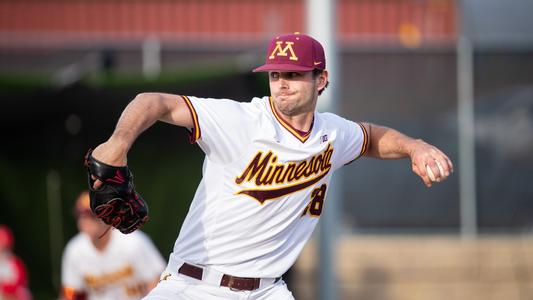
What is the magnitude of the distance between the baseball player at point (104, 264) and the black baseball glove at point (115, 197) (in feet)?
10.8

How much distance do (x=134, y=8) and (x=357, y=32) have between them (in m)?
3.57

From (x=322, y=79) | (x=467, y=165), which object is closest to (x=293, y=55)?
(x=322, y=79)

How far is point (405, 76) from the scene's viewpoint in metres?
11.5

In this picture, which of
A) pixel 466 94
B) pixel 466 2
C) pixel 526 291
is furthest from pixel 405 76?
pixel 526 291

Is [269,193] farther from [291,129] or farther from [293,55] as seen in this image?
[293,55]

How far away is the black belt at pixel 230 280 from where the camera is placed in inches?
210

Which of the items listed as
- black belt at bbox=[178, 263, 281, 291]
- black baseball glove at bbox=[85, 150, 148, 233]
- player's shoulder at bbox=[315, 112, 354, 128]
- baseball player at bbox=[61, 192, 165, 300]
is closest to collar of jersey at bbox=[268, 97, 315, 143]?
player's shoulder at bbox=[315, 112, 354, 128]

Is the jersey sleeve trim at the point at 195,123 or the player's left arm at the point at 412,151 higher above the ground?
the jersey sleeve trim at the point at 195,123

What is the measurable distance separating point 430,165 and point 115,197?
63.1 inches

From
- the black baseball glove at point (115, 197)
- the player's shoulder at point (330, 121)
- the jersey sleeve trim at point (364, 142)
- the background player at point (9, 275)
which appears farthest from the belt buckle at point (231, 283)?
the background player at point (9, 275)

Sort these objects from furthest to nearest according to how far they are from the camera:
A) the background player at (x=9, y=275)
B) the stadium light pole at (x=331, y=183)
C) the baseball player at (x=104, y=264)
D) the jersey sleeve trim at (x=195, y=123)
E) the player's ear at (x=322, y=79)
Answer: the background player at (x=9, y=275)
the stadium light pole at (x=331, y=183)
the baseball player at (x=104, y=264)
the player's ear at (x=322, y=79)
the jersey sleeve trim at (x=195, y=123)

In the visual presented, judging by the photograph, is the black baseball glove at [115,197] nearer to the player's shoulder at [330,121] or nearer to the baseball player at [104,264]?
the player's shoulder at [330,121]

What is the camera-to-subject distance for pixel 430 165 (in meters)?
5.20

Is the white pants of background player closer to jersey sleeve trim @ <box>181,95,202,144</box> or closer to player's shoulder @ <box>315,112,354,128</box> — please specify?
jersey sleeve trim @ <box>181,95,202,144</box>
